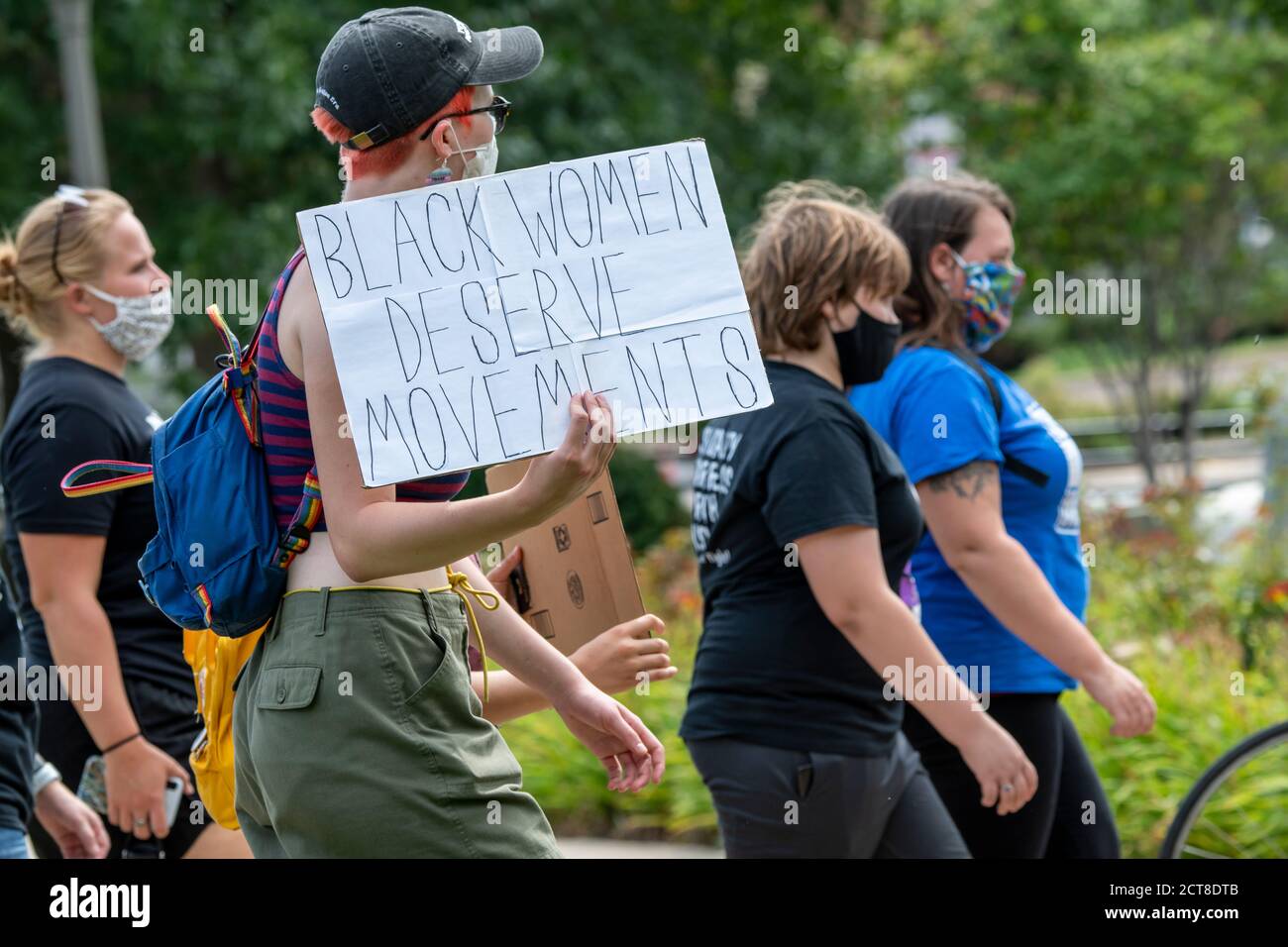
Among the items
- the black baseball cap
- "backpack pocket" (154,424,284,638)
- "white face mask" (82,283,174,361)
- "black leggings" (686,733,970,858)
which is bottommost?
"black leggings" (686,733,970,858)

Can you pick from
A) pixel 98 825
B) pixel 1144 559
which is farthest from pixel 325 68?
pixel 1144 559

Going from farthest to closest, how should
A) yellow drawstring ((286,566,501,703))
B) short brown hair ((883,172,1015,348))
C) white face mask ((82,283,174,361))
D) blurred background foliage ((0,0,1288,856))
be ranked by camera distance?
blurred background foliage ((0,0,1288,856)) → short brown hair ((883,172,1015,348)) → white face mask ((82,283,174,361)) → yellow drawstring ((286,566,501,703))

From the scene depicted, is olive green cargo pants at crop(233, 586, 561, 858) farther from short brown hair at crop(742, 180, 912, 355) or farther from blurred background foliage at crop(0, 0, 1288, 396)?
blurred background foliage at crop(0, 0, 1288, 396)

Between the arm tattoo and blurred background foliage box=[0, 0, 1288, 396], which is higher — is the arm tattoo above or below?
below

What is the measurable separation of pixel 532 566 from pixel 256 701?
30.2 inches

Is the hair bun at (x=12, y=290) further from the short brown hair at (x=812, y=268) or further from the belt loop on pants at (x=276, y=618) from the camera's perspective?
the belt loop on pants at (x=276, y=618)

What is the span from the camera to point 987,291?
397 centimetres

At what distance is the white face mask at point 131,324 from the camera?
3812 mm

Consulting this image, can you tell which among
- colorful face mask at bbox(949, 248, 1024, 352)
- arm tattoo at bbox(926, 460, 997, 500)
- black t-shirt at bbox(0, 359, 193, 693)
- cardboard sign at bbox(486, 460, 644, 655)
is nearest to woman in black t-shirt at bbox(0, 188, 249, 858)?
black t-shirt at bbox(0, 359, 193, 693)

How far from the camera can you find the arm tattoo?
3.60m

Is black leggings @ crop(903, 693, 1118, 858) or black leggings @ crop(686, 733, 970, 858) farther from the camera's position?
black leggings @ crop(903, 693, 1118, 858)

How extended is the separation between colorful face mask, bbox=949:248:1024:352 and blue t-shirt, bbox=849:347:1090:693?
5.9 inches

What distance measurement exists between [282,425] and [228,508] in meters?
0.14
